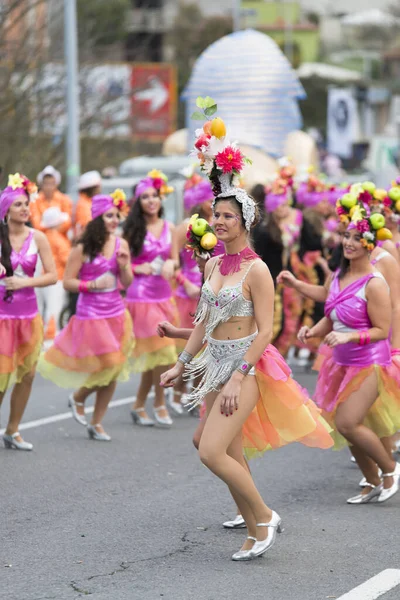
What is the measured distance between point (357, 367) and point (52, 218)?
8.08 m

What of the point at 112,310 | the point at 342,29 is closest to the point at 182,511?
the point at 112,310

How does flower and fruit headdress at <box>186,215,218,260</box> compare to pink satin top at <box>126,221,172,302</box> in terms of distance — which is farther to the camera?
pink satin top at <box>126,221,172,302</box>

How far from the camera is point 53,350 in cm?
1035

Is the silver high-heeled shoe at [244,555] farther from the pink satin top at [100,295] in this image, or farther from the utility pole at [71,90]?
the utility pole at [71,90]

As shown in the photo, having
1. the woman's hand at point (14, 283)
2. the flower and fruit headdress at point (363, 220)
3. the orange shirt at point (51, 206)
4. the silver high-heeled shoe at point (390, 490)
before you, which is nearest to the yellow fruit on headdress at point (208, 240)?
the flower and fruit headdress at point (363, 220)

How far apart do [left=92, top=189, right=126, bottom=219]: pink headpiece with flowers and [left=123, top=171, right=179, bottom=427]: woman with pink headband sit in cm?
68

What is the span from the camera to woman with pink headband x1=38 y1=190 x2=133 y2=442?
10102 millimetres

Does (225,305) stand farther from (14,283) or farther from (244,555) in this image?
(14,283)

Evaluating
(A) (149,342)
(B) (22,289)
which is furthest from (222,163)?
(A) (149,342)

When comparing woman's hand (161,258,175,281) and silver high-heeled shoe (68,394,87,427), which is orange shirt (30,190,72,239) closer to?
woman's hand (161,258,175,281)

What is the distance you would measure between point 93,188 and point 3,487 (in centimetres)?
622

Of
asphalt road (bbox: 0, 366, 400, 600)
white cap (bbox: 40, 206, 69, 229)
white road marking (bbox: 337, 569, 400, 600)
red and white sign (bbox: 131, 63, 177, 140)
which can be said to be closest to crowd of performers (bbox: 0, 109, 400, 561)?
asphalt road (bbox: 0, 366, 400, 600)

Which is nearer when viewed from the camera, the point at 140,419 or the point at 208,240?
the point at 208,240

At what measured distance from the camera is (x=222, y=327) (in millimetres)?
6789
